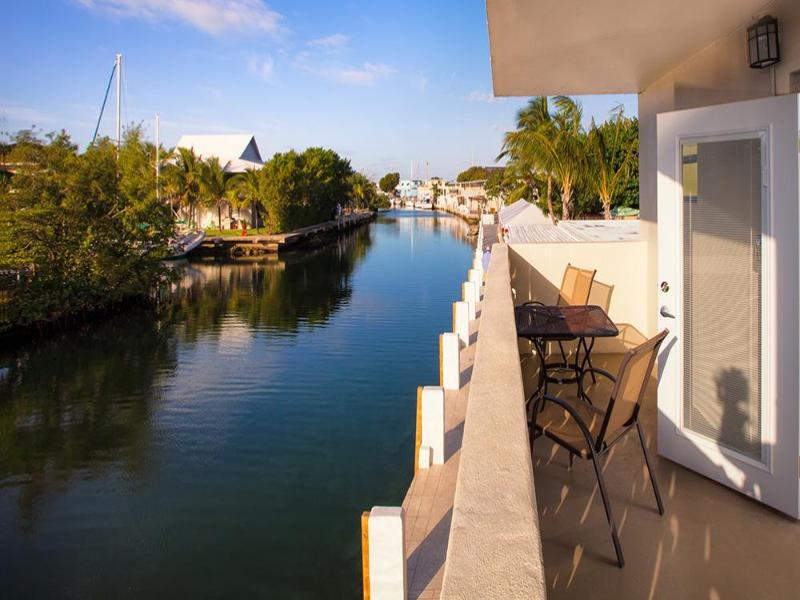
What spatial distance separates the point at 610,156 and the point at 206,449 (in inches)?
909

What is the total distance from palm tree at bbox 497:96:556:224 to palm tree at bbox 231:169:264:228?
47.2 ft

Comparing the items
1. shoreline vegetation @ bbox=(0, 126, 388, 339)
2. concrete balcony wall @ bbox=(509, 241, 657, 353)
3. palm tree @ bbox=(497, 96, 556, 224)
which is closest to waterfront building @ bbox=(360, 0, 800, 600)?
concrete balcony wall @ bbox=(509, 241, 657, 353)

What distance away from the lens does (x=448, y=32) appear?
31.4 meters

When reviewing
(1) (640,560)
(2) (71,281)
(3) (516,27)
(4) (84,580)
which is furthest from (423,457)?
(2) (71,281)

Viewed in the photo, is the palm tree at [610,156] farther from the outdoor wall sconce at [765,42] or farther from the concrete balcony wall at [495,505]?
the concrete balcony wall at [495,505]

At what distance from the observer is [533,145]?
84.7ft

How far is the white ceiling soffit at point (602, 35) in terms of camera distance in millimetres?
3488

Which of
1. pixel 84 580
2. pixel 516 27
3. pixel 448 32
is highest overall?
pixel 448 32

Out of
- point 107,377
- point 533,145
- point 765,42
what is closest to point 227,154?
point 533,145

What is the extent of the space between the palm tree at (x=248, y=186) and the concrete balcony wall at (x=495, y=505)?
39.7 meters

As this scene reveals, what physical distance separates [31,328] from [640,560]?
15291mm

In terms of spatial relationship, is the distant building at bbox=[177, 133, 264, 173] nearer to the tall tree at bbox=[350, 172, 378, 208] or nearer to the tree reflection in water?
the tall tree at bbox=[350, 172, 378, 208]

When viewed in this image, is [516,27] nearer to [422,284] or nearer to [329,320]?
[329,320]

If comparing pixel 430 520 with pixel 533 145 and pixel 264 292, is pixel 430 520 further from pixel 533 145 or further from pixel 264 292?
pixel 533 145
